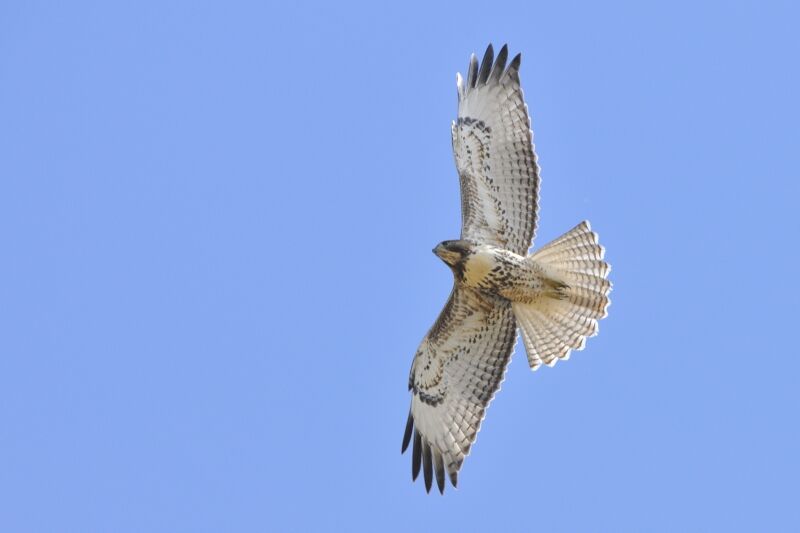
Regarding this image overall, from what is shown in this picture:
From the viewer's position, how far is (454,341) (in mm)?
11859

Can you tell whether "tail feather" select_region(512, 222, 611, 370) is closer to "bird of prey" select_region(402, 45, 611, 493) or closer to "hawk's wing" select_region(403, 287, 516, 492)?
"bird of prey" select_region(402, 45, 611, 493)

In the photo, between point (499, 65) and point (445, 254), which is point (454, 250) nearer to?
point (445, 254)

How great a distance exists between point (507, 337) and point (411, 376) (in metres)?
0.93

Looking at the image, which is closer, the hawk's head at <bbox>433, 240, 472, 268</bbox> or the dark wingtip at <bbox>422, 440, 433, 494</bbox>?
the hawk's head at <bbox>433, 240, 472, 268</bbox>

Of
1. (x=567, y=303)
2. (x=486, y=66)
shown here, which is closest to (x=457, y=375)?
(x=567, y=303)

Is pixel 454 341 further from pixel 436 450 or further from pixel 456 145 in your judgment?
pixel 456 145

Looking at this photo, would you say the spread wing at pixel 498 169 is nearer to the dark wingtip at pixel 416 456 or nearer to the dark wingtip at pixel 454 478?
the dark wingtip at pixel 416 456

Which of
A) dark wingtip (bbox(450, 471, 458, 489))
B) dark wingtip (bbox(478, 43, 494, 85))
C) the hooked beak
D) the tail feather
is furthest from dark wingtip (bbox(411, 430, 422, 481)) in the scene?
dark wingtip (bbox(478, 43, 494, 85))

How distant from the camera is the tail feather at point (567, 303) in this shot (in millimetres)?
11359

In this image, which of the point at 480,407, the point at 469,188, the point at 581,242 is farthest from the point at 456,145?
the point at 480,407

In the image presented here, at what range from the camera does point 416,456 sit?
11859mm

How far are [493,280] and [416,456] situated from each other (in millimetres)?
1679

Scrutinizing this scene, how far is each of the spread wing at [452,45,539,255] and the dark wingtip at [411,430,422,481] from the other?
1.77 meters

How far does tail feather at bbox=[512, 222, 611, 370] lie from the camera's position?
37.3ft
